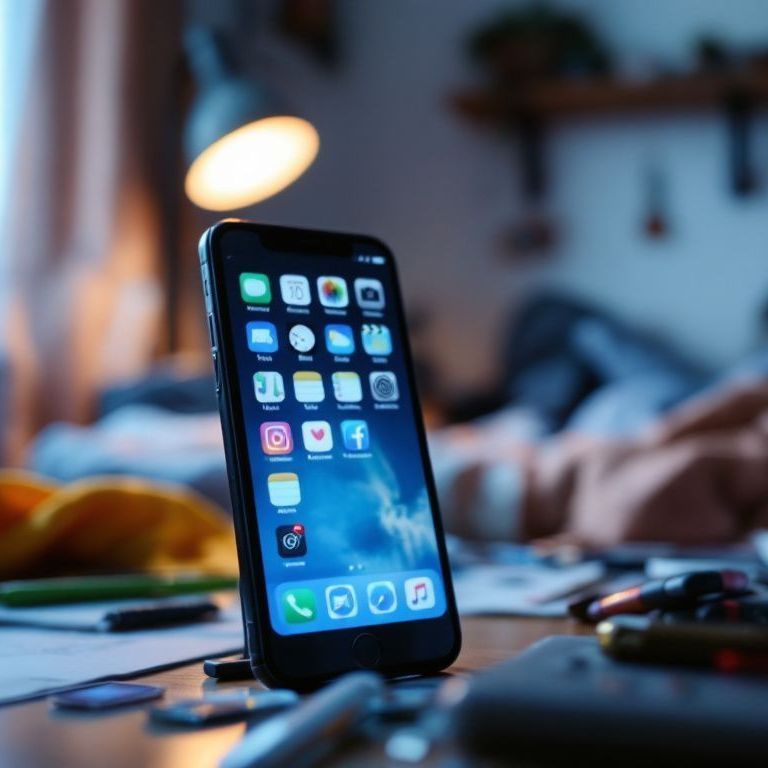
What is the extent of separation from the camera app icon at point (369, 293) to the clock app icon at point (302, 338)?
1.5 inches

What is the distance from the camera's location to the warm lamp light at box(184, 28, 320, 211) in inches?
47.9

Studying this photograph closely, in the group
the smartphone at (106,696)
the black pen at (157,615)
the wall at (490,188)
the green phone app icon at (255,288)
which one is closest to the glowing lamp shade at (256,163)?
Answer: the black pen at (157,615)

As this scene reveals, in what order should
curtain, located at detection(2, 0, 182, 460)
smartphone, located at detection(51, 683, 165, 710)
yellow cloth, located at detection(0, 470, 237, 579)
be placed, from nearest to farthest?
1. smartphone, located at detection(51, 683, 165, 710)
2. yellow cloth, located at detection(0, 470, 237, 579)
3. curtain, located at detection(2, 0, 182, 460)

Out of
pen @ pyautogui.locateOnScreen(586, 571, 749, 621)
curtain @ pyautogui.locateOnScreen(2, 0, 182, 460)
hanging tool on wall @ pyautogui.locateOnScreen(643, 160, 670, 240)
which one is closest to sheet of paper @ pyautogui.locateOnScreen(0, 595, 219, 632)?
pen @ pyautogui.locateOnScreen(586, 571, 749, 621)

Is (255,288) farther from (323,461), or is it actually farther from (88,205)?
(88,205)

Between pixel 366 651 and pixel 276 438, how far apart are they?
0.10 m

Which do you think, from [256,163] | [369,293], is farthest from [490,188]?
[369,293]

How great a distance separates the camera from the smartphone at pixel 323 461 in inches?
17.5

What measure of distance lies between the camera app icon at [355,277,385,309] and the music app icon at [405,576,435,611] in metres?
0.13

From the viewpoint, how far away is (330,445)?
488 mm

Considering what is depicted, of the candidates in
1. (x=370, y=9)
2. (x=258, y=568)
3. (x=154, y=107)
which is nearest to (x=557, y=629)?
(x=258, y=568)

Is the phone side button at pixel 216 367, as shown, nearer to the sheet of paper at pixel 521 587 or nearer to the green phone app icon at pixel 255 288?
the green phone app icon at pixel 255 288

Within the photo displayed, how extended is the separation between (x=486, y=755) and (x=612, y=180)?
9.91ft

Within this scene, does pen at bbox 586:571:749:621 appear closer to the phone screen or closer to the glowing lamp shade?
the phone screen
